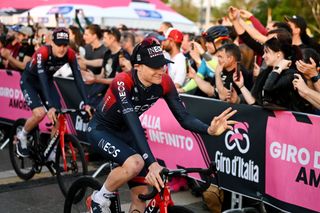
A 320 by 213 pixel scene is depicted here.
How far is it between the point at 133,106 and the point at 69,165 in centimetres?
288

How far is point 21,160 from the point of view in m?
7.77

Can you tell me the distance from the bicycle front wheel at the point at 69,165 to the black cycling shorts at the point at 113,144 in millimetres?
2187

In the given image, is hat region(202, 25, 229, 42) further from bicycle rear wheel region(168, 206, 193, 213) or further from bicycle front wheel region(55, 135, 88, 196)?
bicycle rear wheel region(168, 206, 193, 213)

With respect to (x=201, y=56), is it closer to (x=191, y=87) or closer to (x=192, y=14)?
(x=191, y=87)

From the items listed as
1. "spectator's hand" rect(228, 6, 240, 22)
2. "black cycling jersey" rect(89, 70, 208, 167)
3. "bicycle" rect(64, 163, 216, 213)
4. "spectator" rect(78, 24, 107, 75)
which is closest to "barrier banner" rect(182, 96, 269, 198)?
"bicycle" rect(64, 163, 216, 213)

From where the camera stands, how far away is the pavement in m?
6.39

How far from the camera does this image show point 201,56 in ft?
26.0

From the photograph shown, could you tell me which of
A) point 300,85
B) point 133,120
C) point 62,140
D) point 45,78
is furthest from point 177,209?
point 45,78

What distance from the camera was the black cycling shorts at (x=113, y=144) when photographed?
14.2ft

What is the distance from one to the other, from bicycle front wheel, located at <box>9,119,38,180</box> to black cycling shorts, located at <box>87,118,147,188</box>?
3025 millimetres

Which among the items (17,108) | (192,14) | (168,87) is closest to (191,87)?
(168,87)

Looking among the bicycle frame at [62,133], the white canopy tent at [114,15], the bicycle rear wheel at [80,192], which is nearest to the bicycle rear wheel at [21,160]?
the bicycle frame at [62,133]

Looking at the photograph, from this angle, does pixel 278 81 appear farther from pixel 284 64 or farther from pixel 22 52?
pixel 22 52

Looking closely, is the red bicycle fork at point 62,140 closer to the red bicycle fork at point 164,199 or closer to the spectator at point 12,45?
the red bicycle fork at point 164,199
